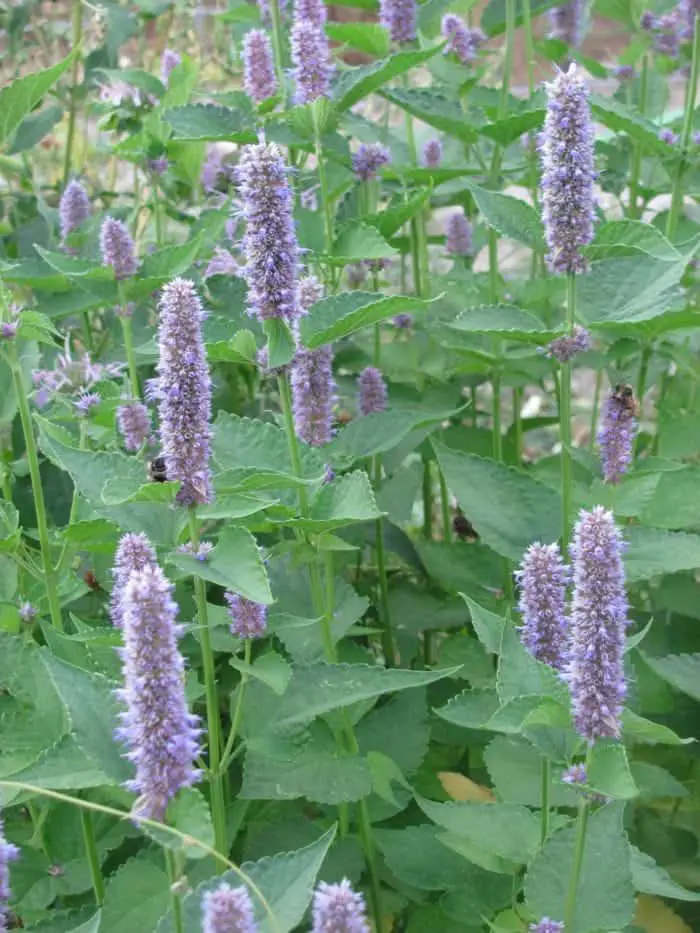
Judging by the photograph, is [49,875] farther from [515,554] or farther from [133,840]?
[515,554]

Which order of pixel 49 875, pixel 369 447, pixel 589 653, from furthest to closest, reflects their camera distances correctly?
pixel 369 447
pixel 49 875
pixel 589 653

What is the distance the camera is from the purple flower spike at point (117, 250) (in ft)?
7.45

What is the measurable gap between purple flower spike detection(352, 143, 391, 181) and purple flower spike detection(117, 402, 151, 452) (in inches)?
32.2

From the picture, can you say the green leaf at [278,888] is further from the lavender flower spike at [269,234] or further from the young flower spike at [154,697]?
the lavender flower spike at [269,234]

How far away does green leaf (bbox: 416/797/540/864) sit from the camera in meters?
1.78

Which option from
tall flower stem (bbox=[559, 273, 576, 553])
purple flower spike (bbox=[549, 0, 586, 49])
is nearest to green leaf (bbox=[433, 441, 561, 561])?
tall flower stem (bbox=[559, 273, 576, 553])

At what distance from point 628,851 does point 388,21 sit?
173 cm

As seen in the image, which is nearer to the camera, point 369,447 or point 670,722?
point 369,447

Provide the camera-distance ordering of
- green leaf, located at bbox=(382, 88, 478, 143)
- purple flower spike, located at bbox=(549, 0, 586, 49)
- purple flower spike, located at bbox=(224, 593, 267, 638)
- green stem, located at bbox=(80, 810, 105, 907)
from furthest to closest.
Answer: purple flower spike, located at bbox=(549, 0, 586, 49)
green leaf, located at bbox=(382, 88, 478, 143)
green stem, located at bbox=(80, 810, 105, 907)
purple flower spike, located at bbox=(224, 593, 267, 638)

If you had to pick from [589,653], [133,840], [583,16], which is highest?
[583,16]

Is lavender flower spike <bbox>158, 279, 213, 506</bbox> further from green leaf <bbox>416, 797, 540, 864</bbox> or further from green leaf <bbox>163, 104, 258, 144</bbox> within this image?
green leaf <bbox>163, 104, 258, 144</bbox>

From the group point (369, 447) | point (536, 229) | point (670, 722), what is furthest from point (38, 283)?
point (670, 722)

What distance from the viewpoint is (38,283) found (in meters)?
2.50

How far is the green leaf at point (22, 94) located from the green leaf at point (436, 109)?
0.63 metres
